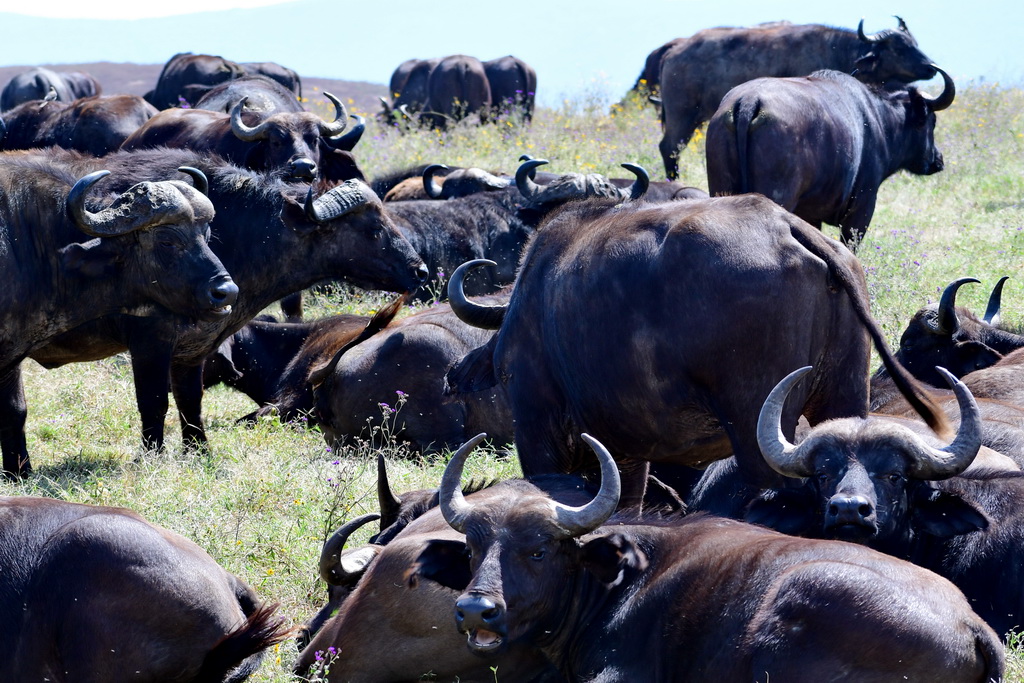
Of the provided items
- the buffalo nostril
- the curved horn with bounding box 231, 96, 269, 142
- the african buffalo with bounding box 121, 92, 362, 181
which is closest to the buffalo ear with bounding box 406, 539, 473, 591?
the buffalo nostril

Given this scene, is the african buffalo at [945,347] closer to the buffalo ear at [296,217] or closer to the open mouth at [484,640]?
the buffalo ear at [296,217]

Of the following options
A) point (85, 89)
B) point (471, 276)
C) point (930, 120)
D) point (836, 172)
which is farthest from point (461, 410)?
point (85, 89)

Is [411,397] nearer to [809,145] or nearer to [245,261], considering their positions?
[245,261]

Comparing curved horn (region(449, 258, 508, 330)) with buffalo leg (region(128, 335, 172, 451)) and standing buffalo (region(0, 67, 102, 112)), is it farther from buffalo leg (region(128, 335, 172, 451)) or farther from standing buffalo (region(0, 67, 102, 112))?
standing buffalo (region(0, 67, 102, 112))

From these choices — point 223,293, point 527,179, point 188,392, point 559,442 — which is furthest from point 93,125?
point 559,442

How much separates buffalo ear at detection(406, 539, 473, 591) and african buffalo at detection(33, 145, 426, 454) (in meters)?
3.99

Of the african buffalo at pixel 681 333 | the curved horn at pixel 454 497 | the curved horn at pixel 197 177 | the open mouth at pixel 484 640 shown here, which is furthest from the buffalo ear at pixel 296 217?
the open mouth at pixel 484 640

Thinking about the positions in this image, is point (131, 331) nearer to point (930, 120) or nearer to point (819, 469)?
point (819, 469)

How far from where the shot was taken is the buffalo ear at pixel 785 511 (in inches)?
211

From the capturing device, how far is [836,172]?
1118cm

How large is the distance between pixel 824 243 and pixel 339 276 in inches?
187

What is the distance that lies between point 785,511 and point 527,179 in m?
6.72

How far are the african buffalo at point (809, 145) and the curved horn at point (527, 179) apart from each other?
153cm

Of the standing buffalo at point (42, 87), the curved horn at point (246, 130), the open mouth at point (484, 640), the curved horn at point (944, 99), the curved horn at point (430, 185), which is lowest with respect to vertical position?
the standing buffalo at point (42, 87)
